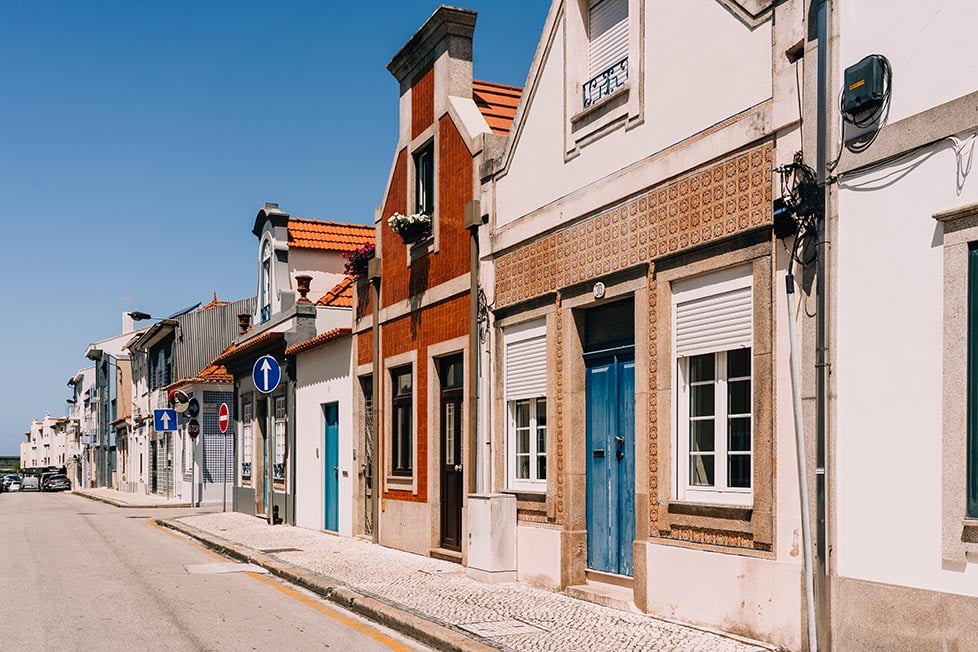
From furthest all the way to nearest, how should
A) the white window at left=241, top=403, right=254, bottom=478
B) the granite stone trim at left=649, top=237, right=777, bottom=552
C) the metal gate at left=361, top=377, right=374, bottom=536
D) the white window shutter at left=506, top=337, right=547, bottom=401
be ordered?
the white window at left=241, top=403, right=254, bottom=478 < the metal gate at left=361, top=377, right=374, bottom=536 < the white window shutter at left=506, top=337, right=547, bottom=401 < the granite stone trim at left=649, top=237, right=777, bottom=552

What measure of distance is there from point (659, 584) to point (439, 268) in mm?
6801

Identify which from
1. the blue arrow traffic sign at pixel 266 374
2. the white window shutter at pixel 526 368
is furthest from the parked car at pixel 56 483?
the white window shutter at pixel 526 368

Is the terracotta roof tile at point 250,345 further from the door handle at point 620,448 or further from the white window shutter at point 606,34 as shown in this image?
the door handle at point 620,448

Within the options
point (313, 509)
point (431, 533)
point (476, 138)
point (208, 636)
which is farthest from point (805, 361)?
point (313, 509)

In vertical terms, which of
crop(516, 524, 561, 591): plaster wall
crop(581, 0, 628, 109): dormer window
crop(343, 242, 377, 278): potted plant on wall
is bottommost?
crop(516, 524, 561, 591): plaster wall

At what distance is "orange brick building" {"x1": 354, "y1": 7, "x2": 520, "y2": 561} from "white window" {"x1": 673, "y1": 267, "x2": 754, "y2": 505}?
14.6 ft

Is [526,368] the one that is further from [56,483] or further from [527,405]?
[56,483]

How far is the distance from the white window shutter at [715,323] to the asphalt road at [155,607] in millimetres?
3446

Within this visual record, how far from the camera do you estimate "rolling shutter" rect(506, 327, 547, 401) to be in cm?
1223

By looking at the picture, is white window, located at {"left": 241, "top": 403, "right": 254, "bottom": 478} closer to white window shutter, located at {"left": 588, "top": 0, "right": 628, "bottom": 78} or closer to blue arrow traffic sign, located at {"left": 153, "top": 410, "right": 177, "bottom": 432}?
blue arrow traffic sign, located at {"left": 153, "top": 410, "right": 177, "bottom": 432}

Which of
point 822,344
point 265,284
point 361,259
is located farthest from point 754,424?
point 265,284

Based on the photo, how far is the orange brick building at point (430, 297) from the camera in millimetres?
14438

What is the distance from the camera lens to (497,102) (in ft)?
52.5

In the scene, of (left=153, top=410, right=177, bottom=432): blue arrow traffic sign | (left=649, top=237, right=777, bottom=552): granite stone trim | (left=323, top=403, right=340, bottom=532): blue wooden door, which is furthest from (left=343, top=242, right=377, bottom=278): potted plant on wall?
(left=153, top=410, right=177, bottom=432): blue arrow traffic sign
